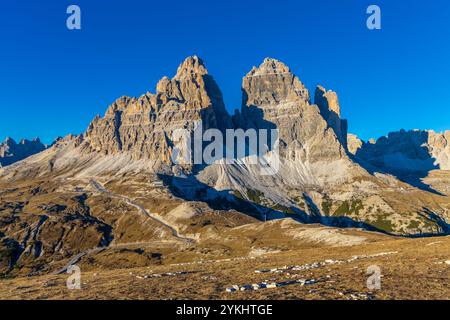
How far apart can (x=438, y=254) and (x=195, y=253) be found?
135 m

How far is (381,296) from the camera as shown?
81.8ft

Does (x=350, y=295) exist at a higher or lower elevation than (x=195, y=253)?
higher

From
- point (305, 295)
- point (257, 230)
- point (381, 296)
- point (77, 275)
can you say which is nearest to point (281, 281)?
point (305, 295)

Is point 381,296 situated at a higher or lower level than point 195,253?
higher

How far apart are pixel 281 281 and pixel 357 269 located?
9029 millimetres

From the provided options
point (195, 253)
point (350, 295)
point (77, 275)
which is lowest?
point (195, 253)

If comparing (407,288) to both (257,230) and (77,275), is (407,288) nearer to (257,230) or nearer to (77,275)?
(77,275)
